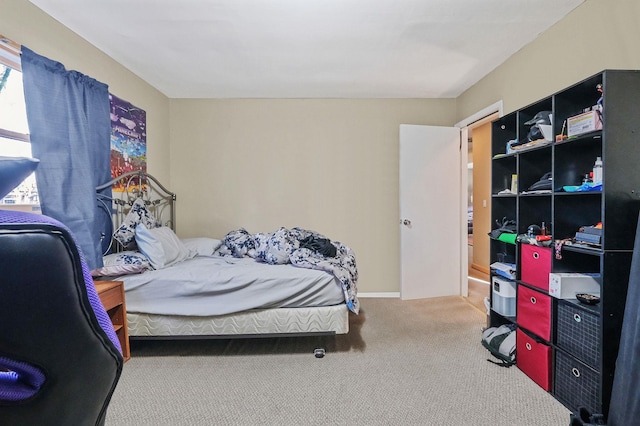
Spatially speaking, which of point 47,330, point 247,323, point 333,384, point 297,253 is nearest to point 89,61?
point 297,253

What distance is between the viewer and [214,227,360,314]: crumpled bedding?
2498mm

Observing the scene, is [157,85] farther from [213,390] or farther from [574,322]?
[574,322]

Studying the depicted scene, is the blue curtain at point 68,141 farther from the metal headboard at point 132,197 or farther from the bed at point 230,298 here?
the bed at point 230,298

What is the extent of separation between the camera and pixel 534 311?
214 centimetres

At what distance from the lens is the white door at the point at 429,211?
3.90m

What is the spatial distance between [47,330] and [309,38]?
8.75ft

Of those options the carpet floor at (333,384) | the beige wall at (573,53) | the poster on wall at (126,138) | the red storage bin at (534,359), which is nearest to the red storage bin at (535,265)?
the red storage bin at (534,359)

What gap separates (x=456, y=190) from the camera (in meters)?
3.98

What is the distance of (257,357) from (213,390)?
48cm

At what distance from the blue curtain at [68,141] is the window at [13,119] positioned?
0.38 ft

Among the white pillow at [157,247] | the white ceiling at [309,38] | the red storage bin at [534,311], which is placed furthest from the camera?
the white pillow at [157,247]

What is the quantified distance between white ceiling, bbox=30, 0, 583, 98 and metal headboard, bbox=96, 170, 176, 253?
1.11 m

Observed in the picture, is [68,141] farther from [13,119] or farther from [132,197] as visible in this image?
[132,197]

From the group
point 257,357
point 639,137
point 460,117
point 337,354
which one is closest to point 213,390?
point 257,357
